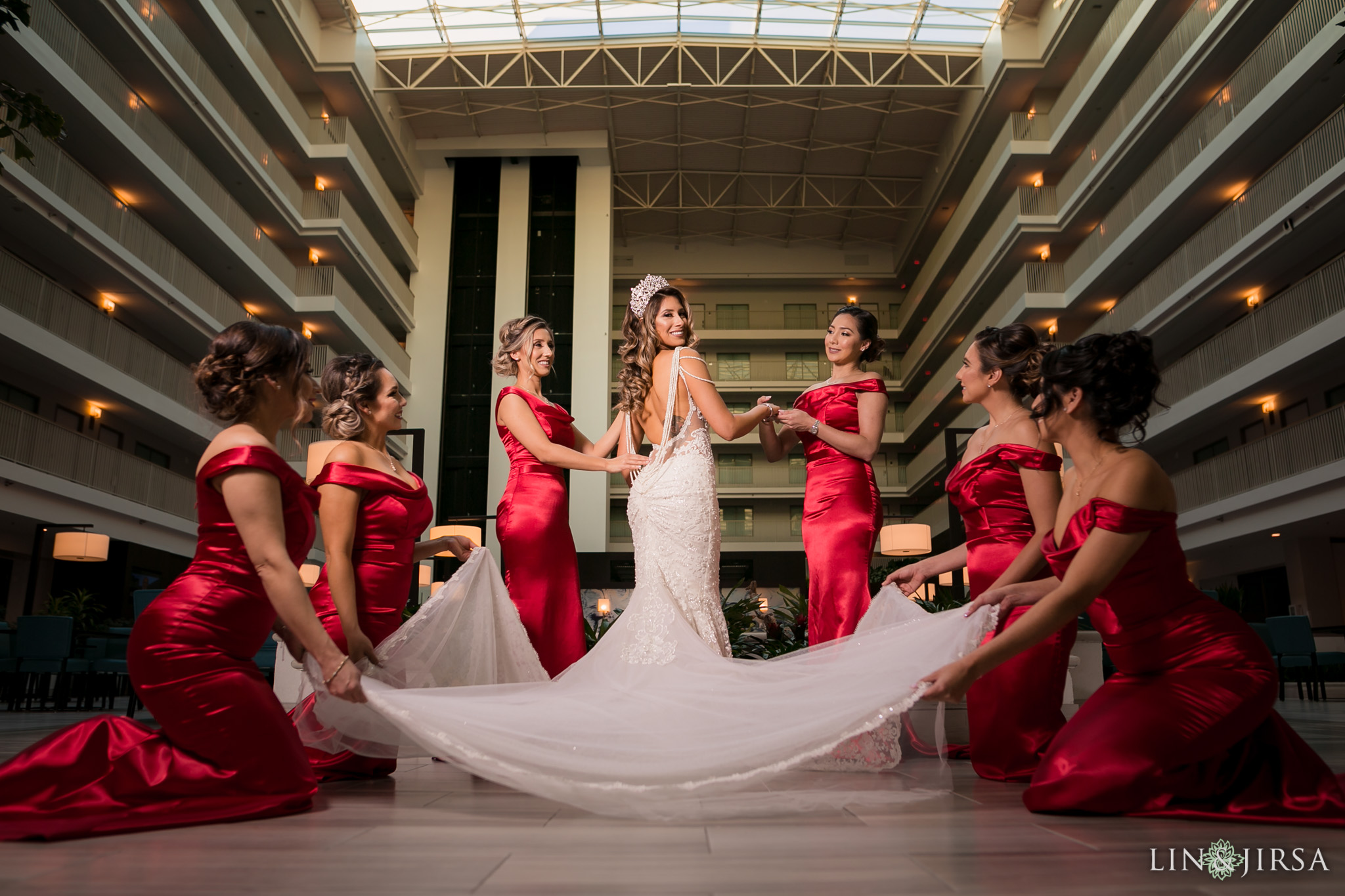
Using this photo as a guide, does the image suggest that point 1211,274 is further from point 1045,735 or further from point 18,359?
point 18,359

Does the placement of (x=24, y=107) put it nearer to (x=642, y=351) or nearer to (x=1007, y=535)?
(x=642, y=351)

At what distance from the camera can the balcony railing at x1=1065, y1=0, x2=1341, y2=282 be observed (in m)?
15.0

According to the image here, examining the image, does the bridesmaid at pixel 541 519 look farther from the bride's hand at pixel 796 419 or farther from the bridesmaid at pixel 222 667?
the bridesmaid at pixel 222 667

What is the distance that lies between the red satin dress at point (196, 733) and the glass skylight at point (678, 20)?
79.7ft

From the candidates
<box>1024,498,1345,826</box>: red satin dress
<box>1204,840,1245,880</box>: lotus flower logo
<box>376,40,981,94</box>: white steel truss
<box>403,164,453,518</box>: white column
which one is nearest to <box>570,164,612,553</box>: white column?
<box>376,40,981,94</box>: white steel truss

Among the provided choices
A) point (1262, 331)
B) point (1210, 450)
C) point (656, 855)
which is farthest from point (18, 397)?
point (1210, 450)

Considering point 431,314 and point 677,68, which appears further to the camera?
point 431,314

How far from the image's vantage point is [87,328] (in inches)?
637

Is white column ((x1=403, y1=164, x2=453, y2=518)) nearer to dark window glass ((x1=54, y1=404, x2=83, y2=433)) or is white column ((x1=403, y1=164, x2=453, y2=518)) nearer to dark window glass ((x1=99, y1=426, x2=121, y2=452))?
dark window glass ((x1=99, y1=426, x2=121, y2=452))

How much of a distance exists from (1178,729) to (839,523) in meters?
2.00

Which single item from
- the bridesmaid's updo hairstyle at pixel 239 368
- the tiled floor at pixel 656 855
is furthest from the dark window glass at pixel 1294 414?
the bridesmaid's updo hairstyle at pixel 239 368

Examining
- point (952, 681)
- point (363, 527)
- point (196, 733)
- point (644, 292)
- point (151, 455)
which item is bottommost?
point (196, 733)

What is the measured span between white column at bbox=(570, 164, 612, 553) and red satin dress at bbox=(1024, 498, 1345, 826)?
2376 cm

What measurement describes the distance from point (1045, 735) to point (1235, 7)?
60.9 feet
